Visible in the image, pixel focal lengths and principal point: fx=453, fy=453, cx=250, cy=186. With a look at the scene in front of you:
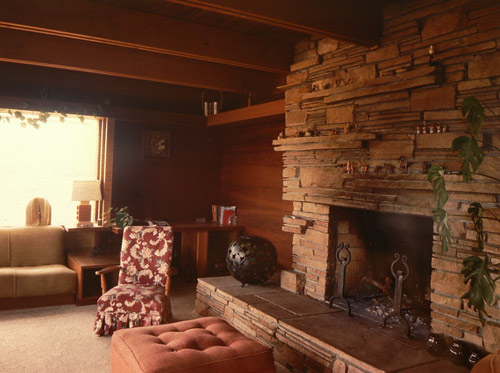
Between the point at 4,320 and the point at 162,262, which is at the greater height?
the point at 162,262

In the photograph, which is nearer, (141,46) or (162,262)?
(141,46)

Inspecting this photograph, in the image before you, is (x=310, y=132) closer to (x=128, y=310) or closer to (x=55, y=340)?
(x=128, y=310)

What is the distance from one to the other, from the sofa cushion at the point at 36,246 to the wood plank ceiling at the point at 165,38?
1.62m

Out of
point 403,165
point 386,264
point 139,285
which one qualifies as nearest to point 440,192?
point 403,165

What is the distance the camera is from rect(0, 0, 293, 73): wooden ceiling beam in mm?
3230

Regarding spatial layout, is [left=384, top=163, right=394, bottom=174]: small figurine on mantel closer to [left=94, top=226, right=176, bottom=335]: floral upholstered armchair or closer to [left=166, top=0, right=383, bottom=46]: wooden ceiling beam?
[left=166, top=0, right=383, bottom=46]: wooden ceiling beam

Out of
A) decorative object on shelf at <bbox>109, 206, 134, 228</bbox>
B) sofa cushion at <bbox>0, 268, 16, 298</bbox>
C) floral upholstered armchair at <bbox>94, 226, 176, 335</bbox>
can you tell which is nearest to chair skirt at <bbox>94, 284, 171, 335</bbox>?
floral upholstered armchair at <bbox>94, 226, 176, 335</bbox>

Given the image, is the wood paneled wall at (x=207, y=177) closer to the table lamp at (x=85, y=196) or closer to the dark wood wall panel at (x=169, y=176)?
the dark wood wall panel at (x=169, y=176)

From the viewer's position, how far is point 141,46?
3574mm

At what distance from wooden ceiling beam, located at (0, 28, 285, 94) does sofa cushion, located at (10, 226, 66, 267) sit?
1.90 meters

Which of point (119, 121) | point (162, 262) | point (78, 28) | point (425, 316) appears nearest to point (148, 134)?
point (119, 121)

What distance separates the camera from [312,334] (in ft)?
9.54

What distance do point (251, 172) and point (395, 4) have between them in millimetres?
3056

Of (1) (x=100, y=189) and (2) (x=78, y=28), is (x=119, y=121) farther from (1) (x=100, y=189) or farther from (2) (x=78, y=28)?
(2) (x=78, y=28)
